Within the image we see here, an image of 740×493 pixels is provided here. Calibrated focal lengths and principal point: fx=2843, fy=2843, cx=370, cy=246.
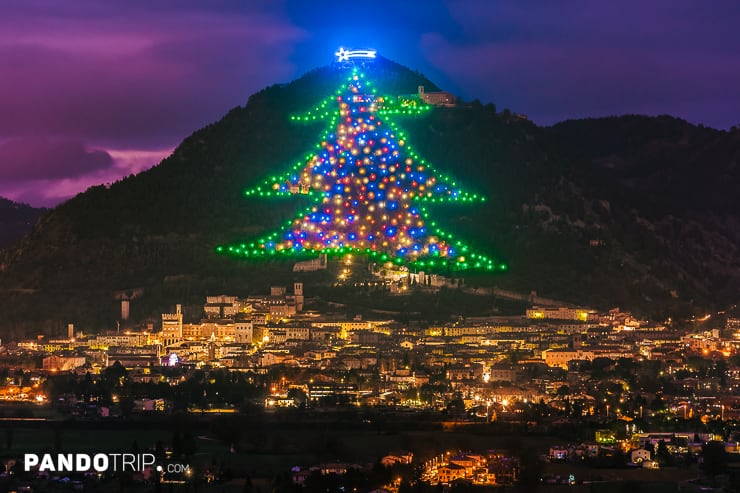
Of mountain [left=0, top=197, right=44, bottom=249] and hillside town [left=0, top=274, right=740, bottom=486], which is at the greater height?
mountain [left=0, top=197, right=44, bottom=249]

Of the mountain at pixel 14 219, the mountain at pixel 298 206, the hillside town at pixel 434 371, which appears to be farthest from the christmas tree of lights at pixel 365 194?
the mountain at pixel 14 219

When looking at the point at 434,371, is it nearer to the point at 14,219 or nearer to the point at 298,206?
the point at 298,206

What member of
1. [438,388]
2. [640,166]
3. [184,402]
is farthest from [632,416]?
[640,166]

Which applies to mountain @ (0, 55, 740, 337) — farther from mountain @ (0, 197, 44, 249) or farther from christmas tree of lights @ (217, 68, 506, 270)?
mountain @ (0, 197, 44, 249)

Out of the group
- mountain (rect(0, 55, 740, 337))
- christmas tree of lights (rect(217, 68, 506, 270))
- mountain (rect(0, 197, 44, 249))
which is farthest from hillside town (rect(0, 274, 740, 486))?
mountain (rect(0, 197, 44, 249))

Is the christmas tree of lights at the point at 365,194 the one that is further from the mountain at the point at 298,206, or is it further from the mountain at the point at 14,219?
the mountain at the point at 14,219

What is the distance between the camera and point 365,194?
9025 cm

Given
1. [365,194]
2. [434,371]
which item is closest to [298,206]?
[365,194]

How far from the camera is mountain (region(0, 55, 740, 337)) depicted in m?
86.9

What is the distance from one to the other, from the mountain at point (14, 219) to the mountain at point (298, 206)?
10.2 metres

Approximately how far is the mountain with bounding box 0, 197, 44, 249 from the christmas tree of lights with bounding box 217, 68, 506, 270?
1400 cm

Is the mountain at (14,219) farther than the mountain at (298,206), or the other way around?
the mountain at (14,219)

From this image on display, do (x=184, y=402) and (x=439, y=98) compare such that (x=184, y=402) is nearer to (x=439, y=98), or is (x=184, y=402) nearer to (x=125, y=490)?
(x=125, y=490)

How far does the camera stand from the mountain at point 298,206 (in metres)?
86.9
